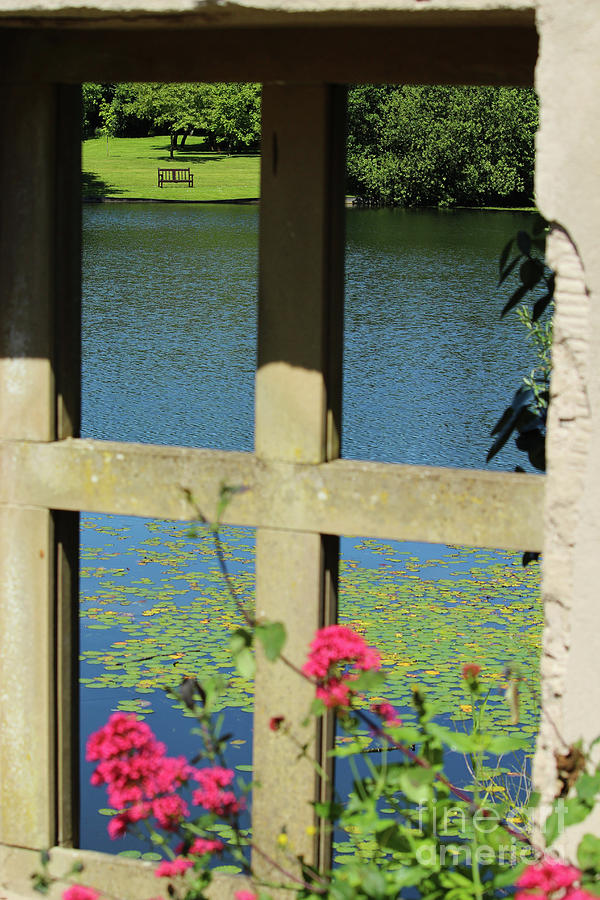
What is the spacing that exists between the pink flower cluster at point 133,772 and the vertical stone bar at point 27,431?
657mm

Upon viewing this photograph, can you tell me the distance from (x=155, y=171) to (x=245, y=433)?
29456mm

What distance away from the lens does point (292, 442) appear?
2.35m

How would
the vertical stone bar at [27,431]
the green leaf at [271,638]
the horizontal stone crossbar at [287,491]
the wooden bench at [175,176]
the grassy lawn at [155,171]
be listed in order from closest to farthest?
the green leaf at [271,638] → the horizontal stone crossbar at [287,491] → the vertical stone bar at [27,431] → the grassy lawn at [155,171] → the wooden bench at [175,176]

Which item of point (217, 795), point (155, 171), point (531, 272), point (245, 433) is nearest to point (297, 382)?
point (531, 272)

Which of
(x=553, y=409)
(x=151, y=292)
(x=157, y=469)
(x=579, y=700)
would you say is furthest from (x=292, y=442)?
(x=151, y=292)

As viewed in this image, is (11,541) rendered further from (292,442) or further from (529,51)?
(529,51)

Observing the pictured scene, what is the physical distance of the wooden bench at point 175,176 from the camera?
35469 millimetres

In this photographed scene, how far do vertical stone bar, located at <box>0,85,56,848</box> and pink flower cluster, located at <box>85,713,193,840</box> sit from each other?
25.9 inches

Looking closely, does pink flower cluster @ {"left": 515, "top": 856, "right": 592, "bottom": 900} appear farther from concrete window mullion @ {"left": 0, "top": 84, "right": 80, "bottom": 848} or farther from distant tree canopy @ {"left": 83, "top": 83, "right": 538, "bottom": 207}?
distant tree canopy @ {"left": 83, "top": 83, "right": 538, "bottom": 207}

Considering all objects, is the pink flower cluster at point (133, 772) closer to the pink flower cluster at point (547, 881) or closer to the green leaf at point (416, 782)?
the green leaf at point (416, 782)

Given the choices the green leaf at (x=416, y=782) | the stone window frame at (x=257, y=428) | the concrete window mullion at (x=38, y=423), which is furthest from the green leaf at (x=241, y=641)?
the concrete window mullion at (x=38, y=423)

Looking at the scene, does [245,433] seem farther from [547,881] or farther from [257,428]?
[547,881]

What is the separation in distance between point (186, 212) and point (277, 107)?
3180 cm

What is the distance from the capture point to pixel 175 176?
36.4 metres
